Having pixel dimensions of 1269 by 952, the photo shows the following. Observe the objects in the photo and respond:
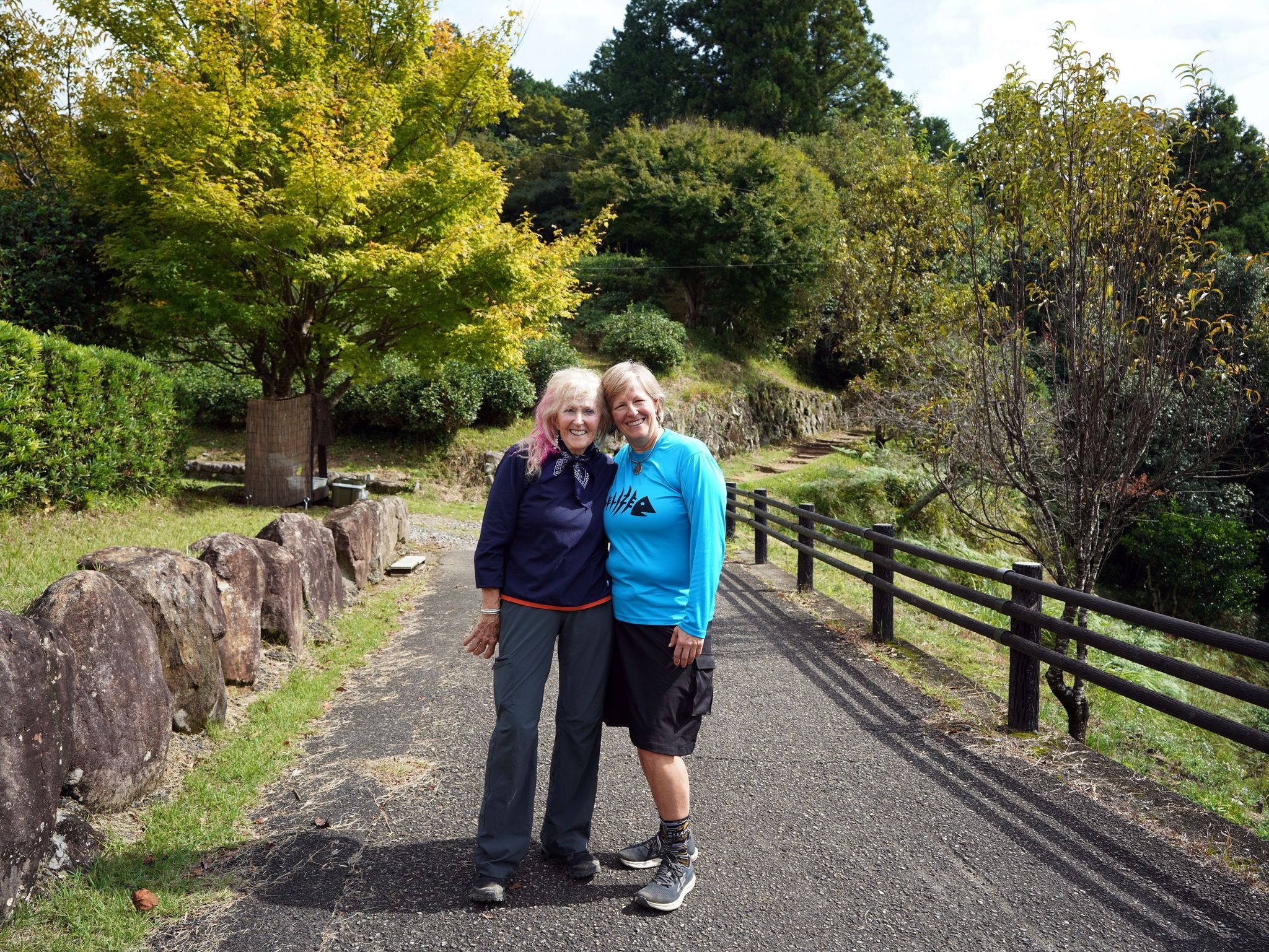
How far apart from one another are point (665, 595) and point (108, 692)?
8.18 ft

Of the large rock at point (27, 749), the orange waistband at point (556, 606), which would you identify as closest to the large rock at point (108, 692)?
the large rock at point (27, 749)

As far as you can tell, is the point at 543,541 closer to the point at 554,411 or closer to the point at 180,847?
the point at 554,411

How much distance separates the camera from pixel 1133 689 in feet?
13.5

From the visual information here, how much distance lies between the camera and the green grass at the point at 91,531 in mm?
5707

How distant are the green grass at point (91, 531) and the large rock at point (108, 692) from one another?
1375mm

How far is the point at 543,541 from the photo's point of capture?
328 cm

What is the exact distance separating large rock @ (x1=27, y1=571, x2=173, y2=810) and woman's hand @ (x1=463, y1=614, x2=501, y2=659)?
162 cm

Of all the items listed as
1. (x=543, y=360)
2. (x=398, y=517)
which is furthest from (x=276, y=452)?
(x=543, y=360)

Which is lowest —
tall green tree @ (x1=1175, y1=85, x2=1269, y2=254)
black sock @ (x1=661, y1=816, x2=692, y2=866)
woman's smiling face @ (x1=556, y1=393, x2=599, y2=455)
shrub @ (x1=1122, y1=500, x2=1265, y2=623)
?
shrub @ (x1=1122, y1=500, x2=1265, y2=623)

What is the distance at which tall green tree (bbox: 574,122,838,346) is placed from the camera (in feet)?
95.5

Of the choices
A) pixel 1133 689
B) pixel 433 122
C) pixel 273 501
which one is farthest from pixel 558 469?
pixel 433 122

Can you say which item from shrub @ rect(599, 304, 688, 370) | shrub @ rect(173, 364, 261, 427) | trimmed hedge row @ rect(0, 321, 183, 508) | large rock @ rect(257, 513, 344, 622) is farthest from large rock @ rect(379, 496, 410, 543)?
shrub @ rect(599, 304, 688, 370)

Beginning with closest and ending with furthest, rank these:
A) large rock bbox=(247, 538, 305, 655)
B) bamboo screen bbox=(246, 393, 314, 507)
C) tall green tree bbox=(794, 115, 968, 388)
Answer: large rock bbox=(247, 538, 305, 655)
bamboo screen bbox=(246, 393, 314, 507)
tall green tree bbox=(794, 115, 968, 388)

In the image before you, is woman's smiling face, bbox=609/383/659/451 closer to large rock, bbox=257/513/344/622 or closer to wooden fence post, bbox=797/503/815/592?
large rock, bbox=257/513/344/622
